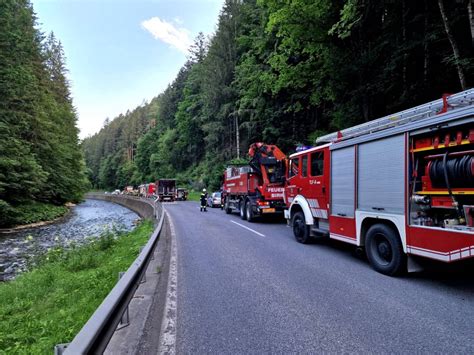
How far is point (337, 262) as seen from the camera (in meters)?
6.98

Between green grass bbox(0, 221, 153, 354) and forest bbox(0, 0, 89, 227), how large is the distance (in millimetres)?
13893

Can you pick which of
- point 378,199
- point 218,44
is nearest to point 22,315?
point 378,199

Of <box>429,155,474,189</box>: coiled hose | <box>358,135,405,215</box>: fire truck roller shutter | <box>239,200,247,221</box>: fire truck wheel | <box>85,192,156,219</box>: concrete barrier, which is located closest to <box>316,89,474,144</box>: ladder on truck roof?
<box>358,135,405,215</box>: fire truck roller shutter

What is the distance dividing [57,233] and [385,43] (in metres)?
20.0

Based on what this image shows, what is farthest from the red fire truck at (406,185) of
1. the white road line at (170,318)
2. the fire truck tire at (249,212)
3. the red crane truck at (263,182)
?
the fire truck tire at (249,212)

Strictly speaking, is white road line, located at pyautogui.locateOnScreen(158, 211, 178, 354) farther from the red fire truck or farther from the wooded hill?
the wooded hill

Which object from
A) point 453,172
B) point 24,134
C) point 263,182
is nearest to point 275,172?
point 263,182

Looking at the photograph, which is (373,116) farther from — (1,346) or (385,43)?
(1,346)

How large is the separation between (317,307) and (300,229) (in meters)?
5.07

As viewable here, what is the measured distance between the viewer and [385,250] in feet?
20.1

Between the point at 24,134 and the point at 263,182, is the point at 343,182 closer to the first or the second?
the point at 263,182

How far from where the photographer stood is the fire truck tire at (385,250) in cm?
573

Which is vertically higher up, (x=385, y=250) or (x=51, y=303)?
(x=385, y=250)

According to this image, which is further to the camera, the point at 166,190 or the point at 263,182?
the point at 166,190
